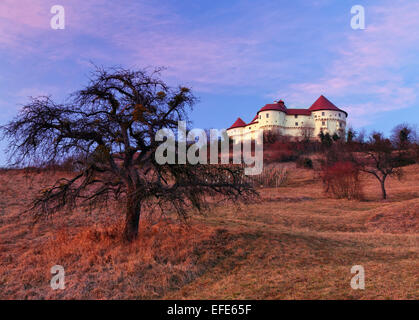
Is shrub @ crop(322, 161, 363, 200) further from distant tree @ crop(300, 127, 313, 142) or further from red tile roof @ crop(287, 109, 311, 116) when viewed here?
red tile roof @ crop(287, 109, 311, 116)

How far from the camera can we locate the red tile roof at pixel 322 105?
3231 inches

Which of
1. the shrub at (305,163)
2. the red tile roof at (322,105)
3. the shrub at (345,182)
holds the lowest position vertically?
the shrub at (345,182)

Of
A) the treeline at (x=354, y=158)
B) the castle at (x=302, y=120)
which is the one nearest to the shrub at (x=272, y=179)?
the treeline at (x=354, y=158)

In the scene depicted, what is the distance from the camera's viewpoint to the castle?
80688mm

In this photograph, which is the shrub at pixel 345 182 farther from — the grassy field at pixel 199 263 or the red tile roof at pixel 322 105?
the red tile roof at pixel 322 105

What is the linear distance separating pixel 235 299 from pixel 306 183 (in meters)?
35.9

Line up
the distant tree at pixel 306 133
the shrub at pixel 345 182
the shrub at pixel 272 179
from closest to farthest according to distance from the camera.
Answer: the shrub at pixel 345 182 < the shrub at pixel 272 179 < the distant tree at pixel 306 133

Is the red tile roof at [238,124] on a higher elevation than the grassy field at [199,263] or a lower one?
higher

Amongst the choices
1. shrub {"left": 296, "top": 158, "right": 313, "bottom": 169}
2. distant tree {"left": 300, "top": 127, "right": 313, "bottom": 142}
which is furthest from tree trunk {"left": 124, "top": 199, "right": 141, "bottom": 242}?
distant tree {"left": 300, "top": 127, "right": 313, "bottom": 142}

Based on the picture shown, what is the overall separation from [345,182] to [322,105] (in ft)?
192

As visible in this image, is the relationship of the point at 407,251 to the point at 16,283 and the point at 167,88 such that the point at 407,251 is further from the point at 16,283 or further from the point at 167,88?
Answer: the point at 16,283

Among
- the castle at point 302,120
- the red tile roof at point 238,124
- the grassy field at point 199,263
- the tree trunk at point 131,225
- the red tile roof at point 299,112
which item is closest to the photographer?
the grassy field at point 199,263

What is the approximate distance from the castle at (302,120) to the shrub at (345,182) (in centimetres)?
4958

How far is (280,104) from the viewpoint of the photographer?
281 ft
